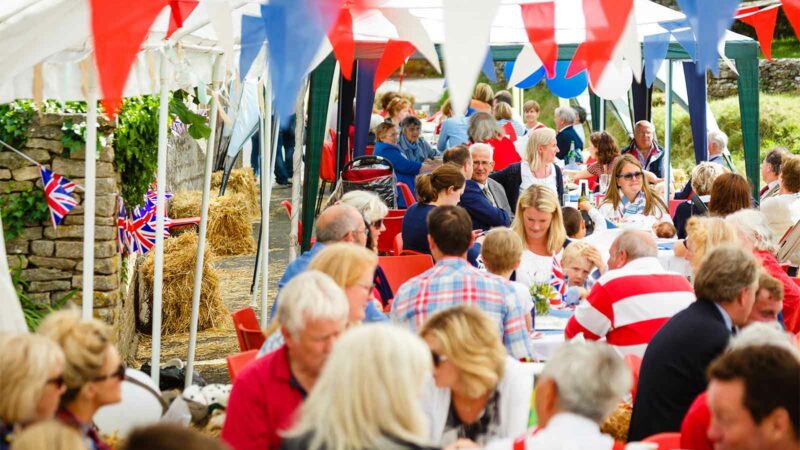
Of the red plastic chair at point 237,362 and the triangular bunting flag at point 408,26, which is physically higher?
the triangular bunting flag at point 408,26

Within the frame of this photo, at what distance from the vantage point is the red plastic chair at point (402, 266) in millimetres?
6320

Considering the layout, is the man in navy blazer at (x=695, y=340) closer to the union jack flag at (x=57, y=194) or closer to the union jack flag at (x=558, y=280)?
the union jack flag at (x=558, y=280)

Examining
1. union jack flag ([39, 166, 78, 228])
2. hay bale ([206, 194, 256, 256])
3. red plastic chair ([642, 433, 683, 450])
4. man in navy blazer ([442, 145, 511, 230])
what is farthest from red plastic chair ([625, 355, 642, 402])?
hay bale ([206, 194, 256, 256])

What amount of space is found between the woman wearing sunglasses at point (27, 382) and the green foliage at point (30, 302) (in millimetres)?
3330

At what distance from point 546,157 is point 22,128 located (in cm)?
386

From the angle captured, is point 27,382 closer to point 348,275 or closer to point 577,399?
point 348,275

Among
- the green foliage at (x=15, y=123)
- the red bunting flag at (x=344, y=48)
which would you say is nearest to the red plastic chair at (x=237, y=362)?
the red bunting flag at (x=344, y=48)

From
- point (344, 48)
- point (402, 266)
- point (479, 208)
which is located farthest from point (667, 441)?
point (479, 208)

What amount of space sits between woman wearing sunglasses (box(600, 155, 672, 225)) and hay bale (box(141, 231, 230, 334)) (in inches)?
123

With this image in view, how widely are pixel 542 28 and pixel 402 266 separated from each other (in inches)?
62.9

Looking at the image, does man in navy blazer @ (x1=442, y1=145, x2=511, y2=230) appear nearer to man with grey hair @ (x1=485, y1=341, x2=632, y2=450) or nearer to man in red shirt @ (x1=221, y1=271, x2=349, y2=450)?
man in red shirt @ (x1=221, y1=271, x2=349, y2=450)

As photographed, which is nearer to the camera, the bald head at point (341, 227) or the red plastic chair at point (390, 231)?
the bald head at point (341, 227)

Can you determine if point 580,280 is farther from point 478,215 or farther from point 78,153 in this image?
point 78,153

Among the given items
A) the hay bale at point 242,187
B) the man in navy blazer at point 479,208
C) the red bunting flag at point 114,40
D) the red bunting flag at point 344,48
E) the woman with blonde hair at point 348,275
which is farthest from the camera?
the hay bale at point 242,187
